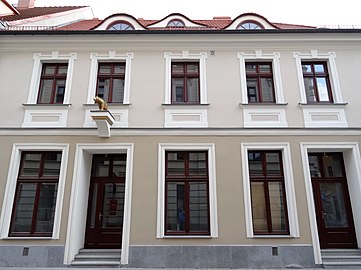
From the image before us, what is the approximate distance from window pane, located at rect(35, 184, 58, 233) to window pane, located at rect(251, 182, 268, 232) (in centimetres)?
523

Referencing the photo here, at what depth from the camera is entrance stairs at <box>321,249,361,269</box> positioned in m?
6.70

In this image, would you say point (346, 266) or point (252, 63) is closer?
point (346, 266)

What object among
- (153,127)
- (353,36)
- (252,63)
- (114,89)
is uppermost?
(353,36)

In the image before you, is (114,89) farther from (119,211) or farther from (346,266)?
(346,266)

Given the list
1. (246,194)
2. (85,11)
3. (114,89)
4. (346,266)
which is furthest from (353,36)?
(85,11)

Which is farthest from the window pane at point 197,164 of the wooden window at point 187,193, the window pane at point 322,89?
the window pane at point 322,89

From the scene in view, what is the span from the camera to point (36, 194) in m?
7.46

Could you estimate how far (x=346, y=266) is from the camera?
263 inches

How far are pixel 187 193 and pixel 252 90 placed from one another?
11.8ft

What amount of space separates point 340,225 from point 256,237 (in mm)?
2542

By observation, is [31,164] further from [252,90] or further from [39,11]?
[39,11]

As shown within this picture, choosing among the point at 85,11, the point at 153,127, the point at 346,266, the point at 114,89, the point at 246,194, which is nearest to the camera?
the point at 346,266

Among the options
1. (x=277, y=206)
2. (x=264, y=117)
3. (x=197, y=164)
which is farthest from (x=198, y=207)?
(x=264, y=117)

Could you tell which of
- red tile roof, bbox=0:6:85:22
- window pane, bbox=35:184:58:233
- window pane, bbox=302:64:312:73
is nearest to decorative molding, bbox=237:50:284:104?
window pane, bbox=302:64:312:73
